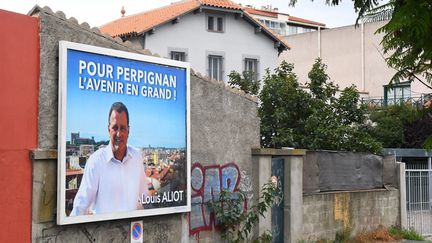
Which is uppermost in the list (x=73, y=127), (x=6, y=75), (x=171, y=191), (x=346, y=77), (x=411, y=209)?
(x=346, y=77)

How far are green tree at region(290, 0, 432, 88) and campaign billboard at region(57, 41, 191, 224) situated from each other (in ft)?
16.5

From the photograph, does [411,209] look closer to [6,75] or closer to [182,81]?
[182,81]

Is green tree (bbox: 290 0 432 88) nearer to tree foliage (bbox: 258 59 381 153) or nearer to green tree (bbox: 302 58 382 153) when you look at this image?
tree foliage (bbox: 258 59 381 153)

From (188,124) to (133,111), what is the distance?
1.36m

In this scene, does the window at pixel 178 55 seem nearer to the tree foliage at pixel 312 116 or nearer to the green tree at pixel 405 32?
the tree foliage at pixel 312 116

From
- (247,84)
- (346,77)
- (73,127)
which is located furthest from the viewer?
(346,77)

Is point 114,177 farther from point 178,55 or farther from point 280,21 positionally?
point 280,21

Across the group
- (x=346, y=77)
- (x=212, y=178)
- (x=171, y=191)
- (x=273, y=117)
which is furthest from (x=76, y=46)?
(x=346, y=77)

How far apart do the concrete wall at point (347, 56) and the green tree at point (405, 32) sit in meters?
41.8

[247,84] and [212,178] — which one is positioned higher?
[247,84]

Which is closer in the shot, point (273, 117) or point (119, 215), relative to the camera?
point (119, 215)

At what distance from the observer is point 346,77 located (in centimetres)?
4909

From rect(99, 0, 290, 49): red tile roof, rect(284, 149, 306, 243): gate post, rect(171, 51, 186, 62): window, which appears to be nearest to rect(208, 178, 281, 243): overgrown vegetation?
rect(284, 149, 306, 243): gate post

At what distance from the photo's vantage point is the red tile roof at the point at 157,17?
3300 cm
